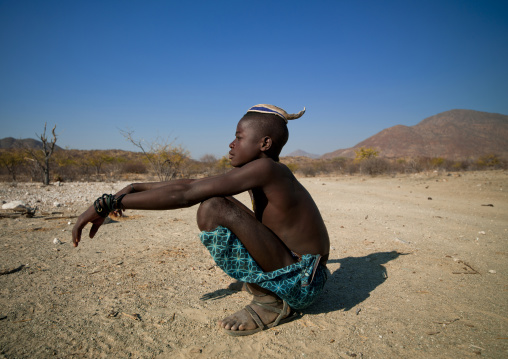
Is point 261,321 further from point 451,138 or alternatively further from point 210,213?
point 451,138

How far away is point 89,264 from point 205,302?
1526 millimetres

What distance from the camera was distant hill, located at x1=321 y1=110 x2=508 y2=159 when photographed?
63.9m

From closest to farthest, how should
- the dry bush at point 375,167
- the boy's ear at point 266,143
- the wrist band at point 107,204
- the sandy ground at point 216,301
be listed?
1. the sandy ground at point 216,301
2. the wrist band at point 107,204
3. the boy's ear at point 266,143
4. the dry bush at point 375,167

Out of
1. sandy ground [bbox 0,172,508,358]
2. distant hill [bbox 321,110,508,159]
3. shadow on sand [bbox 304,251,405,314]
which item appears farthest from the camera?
distant hill [bbox 321,110,508,159]

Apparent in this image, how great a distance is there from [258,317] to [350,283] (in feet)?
3.91

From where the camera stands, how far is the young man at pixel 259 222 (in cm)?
159

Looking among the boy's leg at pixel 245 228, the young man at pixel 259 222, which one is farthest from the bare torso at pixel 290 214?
the boy's leg at pixel 245 228

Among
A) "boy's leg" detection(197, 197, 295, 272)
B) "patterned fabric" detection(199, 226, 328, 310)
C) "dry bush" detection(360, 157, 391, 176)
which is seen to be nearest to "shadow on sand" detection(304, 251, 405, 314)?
"patterned fabric" detection(199, 226, 328, 310)

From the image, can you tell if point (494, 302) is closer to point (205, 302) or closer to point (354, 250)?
point (354, 250)

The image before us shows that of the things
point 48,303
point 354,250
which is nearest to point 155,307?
point 48,303

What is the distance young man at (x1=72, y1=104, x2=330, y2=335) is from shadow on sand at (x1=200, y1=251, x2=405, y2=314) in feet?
1.47

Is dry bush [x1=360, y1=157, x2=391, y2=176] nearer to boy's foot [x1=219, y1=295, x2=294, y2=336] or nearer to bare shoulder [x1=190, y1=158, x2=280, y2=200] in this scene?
boy's foot [x1=219, y1=295, x2=294, y2=336]

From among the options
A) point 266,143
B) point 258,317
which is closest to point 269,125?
point 266,143

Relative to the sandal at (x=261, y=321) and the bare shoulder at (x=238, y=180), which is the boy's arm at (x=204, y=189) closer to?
the bare shoulder at (x=238, y=180)
